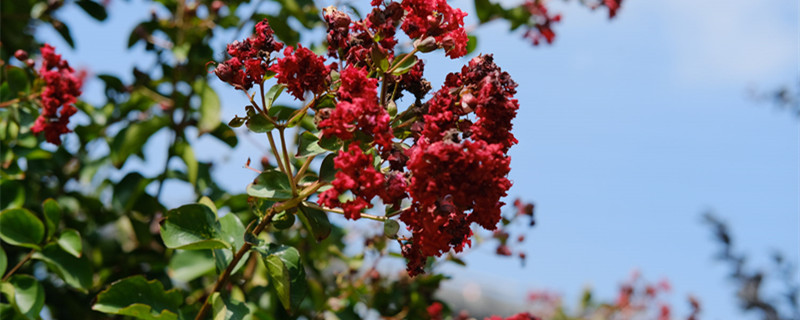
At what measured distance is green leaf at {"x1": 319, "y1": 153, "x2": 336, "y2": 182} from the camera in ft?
4.29

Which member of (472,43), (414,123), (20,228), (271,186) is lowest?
(20,228)

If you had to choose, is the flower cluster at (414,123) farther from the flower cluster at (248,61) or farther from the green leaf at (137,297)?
the green leaf at (137,297)

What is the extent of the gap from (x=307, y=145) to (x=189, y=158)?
54.4 inches

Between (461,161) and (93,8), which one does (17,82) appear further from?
(461,161)

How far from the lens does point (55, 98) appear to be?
6.80ft

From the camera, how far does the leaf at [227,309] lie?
1.42m

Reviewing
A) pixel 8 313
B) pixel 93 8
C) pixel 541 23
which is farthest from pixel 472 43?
pixel 8 313

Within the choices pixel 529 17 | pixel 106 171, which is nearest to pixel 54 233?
pixel 106 171

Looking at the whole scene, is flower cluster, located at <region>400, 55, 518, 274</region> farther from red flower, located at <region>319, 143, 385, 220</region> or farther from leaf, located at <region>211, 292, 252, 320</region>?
leaf, located at <region>211, 292, 252, 320</region>

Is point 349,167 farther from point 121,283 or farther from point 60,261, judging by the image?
point 60,261

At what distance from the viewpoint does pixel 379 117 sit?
1.17 m

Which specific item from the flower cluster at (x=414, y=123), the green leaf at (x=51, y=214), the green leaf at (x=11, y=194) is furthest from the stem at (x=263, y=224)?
the green leaf at (x=11, y=194)

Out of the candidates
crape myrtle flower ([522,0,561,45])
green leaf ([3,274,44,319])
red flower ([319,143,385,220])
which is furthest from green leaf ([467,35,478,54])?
green leaf ([3,274,44,319])

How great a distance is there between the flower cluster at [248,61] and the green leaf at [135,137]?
1460 mm
